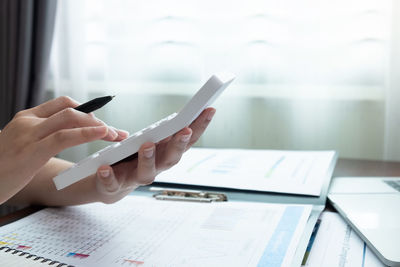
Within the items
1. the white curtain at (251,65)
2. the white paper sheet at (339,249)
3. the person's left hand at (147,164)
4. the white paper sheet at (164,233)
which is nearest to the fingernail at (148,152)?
the person's left hand at (147,164)

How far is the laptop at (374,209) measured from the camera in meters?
0.54

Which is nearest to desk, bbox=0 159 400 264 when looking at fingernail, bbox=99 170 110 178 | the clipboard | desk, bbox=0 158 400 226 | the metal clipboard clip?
desk, bbox=0 158 400 226

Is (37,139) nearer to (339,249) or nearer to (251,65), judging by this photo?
(339,249)

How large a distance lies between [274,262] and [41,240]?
0.92 feet

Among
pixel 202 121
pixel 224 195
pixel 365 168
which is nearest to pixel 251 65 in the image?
pixel 365 168

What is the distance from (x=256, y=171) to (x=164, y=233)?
1.02 ft

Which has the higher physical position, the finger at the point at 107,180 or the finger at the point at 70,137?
the finger at the point at 70,137

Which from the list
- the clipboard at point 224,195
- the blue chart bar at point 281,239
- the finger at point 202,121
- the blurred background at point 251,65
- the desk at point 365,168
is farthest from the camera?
the blurred background at point 251,65

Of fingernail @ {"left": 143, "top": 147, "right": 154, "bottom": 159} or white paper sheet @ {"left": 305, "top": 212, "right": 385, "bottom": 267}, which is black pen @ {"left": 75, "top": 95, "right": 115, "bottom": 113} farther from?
white paper sheet @ {"left": 305, "top": 212, "right": 385, "bottom": 267}

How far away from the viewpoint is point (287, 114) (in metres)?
1.32

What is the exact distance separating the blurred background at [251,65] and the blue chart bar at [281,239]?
2.11 feet

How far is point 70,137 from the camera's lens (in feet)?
1.74

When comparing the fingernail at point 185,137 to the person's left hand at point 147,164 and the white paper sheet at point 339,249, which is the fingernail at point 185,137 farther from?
the white paper sheet at point 339,249

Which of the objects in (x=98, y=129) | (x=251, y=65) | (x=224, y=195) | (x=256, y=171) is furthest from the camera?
(x=251, y=65)
